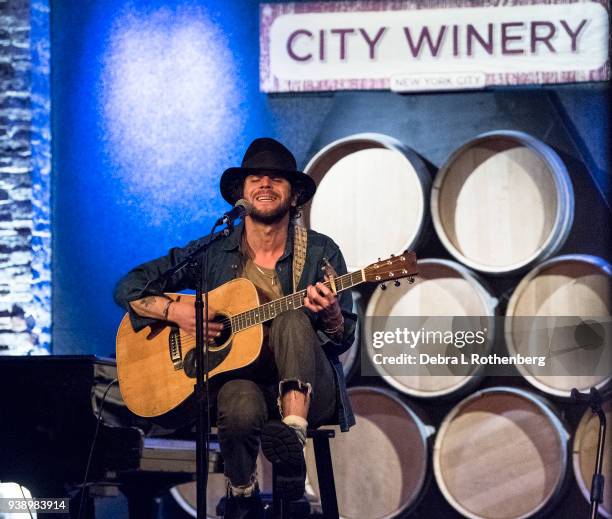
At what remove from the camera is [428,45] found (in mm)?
4547

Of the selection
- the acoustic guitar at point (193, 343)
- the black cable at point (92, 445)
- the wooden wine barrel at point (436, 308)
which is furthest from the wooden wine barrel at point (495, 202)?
the black cable at point (92, 445)

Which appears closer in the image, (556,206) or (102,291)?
(556,206)

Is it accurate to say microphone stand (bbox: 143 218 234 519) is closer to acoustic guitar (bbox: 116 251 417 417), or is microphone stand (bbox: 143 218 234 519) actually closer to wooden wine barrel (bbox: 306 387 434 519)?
acoustic guitar (bbox: 116 251 417 417)

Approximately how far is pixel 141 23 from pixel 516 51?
1869 mm

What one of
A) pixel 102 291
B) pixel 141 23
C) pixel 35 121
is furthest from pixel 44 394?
pixel 141 23

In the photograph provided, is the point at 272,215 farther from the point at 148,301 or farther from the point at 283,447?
the point at 283,447

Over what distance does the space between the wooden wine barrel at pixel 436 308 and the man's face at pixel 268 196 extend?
0.84m

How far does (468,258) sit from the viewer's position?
4383 mm

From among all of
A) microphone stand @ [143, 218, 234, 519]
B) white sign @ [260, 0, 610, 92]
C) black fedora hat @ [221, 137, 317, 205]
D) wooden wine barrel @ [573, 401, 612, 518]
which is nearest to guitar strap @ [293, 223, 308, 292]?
black fedora hat @ [221, 137, 317, 205]

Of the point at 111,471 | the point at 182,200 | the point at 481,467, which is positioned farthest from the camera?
the point at 182,200

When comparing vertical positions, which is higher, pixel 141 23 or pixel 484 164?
pixel 141 23

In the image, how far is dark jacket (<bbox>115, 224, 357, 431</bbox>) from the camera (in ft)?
11.4

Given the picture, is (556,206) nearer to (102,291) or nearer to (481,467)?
(481,467)

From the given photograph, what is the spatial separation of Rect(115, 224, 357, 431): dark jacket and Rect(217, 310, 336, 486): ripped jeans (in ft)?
0.51
